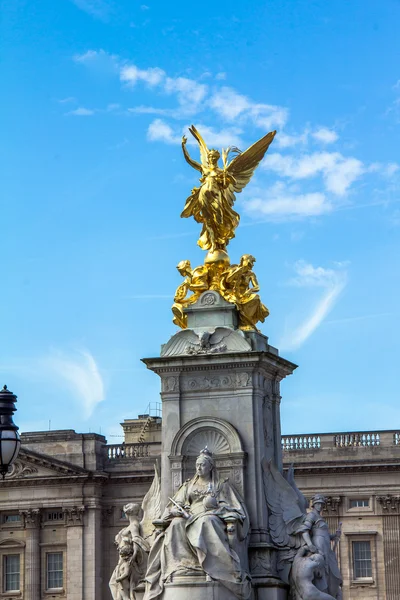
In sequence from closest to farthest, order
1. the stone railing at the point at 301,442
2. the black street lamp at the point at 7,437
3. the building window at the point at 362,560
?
the black street lamp at the point at 7,437 < the building window at the point at 362,560 < the stone railing at the point at 301,442

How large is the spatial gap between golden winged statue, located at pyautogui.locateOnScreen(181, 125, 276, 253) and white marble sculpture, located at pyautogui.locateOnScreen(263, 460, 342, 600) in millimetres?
4888

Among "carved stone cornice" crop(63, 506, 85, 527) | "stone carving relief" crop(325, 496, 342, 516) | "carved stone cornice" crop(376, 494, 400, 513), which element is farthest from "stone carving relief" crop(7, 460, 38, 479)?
"carved stone cornice" crop(376, 494, 400, 513)

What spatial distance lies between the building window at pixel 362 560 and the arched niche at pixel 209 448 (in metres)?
46.2

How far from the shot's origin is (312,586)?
1241 inches

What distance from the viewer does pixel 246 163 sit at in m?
35.0

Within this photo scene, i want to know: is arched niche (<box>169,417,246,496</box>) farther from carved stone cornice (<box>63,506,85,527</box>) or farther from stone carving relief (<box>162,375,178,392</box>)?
carved stone cornice (<box>63,506,85,527</box>)

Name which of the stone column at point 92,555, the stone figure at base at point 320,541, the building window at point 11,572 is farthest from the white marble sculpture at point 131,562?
the building window at point 11,572

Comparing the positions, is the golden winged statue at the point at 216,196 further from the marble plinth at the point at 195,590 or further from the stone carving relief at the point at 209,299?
the marble plinth at the point at 195,590

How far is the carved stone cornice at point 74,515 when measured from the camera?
8212cm

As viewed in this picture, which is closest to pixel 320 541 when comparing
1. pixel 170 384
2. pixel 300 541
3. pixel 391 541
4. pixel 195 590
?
pixel 300 541

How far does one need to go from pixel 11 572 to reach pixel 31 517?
114 inches

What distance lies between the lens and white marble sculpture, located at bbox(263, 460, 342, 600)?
3164cm

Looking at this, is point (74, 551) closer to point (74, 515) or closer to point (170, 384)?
point (74, 515)

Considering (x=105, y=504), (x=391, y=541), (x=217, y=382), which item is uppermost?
(x=105, y=504)
